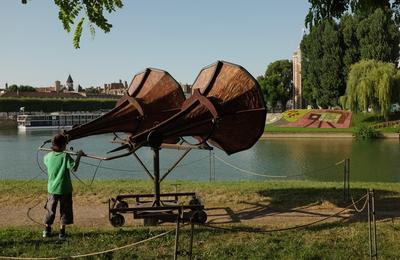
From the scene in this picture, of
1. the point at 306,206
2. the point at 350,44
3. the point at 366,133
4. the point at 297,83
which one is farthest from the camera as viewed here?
the point at 297,83

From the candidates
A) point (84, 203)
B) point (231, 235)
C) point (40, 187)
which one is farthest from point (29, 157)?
point (231, 235)

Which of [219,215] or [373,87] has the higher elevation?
[373,87]

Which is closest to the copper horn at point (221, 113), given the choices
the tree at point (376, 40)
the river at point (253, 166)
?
the river at point (253, 166)

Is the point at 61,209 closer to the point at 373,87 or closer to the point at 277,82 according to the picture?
the point at 373,87

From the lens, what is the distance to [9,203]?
11.2 m

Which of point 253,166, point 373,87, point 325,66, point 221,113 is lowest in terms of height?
point 253,166

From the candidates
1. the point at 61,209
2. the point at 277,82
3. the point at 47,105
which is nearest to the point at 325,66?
the point at 277,82

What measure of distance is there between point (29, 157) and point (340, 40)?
4042 centimetres

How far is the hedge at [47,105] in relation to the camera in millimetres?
104312

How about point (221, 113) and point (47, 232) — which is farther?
point (221, 113)

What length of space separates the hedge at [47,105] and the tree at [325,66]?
219 ft

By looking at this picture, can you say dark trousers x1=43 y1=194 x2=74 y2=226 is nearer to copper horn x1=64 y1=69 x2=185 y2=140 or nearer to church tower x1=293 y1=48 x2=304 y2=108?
copper horn x1=64 y1=69 x2=185 y2=140

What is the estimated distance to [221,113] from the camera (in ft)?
30.1

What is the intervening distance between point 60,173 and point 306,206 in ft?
17.9
